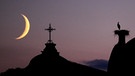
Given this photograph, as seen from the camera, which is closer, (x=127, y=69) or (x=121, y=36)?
(x=127, y=69)

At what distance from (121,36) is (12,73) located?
1781cm

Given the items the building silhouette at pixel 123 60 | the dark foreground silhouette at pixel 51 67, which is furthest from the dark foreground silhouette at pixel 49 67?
the building silhouette at pixel 123 60

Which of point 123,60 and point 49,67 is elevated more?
point 123,60

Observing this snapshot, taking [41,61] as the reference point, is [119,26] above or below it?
above

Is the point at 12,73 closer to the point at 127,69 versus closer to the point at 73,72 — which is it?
the point at 73,72

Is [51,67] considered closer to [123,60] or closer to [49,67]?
[49,67]

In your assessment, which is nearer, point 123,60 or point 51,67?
point 123,60

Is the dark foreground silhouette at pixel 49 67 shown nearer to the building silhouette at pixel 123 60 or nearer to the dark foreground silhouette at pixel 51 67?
the dark foreground silhouette at pixel 51 67

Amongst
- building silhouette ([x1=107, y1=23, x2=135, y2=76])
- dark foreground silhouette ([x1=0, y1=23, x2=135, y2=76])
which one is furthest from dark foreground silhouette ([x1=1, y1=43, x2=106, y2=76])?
building silhouette ([x1=107, y1=23, x2=135, y2=76])

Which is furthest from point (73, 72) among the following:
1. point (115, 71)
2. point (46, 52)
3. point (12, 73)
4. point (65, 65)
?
point (115, 71)

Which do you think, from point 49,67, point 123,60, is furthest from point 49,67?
point 123,60

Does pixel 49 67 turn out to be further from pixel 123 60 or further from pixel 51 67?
pixel 123 60

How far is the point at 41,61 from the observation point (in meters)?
47.7

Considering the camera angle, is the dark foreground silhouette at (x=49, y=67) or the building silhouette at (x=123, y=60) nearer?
the building silhouette at (x=123, y=60)
